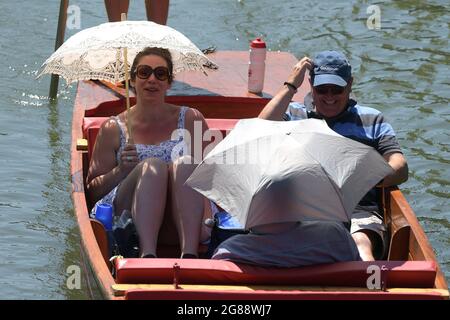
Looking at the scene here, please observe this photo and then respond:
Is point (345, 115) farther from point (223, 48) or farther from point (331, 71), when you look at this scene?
point (223, 48)

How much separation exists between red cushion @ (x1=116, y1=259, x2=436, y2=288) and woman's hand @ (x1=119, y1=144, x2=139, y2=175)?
1061 mm

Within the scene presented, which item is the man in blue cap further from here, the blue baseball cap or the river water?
the river water

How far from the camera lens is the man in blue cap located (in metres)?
5.82

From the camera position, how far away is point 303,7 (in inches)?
497

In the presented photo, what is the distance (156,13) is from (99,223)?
328cm

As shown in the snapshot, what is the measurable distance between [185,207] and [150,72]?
76 cm

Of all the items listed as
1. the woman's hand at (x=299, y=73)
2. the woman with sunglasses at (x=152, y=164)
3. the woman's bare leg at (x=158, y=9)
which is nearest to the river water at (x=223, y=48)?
the woman with sunglasses at (x=152, y=164)

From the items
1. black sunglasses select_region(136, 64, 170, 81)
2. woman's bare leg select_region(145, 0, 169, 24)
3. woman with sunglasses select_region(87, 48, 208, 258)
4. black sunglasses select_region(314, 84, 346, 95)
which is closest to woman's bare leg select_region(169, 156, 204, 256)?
woman with sunglasses select_region(87, 48, 208, 258)

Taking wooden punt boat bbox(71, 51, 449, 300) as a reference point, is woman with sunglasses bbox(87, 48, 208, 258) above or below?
above

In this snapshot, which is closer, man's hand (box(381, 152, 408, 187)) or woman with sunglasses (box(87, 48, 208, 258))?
woman with sunglasses (box(87, 48, 208, 258))

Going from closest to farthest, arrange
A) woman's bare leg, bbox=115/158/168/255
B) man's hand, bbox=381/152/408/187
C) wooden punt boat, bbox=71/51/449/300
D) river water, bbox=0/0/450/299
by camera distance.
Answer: wooden punt boat, bbox=71/51/449/300, woman's bare leg, bbox=115/158/168/255, man's hand, bbox=381/152/408/187, river water, bbox=0/0/450/299

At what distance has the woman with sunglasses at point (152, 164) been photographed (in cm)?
553
